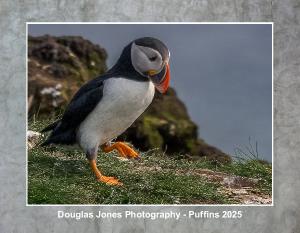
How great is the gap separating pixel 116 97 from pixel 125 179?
0.79 meters

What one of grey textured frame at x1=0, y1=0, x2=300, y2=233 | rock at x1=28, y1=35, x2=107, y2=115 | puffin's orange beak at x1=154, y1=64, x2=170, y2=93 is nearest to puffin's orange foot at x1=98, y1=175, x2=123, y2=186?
grey textured frame at x1=0, y1=0, x2=300, y2=233

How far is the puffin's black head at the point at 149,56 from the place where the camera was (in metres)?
8.20

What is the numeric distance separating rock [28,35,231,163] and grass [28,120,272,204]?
0.21 m

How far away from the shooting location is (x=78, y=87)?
28.0 ft

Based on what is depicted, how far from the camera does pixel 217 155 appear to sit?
28.9 ft

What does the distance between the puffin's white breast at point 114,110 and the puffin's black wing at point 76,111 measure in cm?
5

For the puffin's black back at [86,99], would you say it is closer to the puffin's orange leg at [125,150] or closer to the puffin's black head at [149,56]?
the puffin's black head at [149,56]

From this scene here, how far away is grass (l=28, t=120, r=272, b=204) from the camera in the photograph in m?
8.24

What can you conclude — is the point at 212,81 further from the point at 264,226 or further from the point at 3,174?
the point at 3,174

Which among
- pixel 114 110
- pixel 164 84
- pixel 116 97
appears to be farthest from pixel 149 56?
pixel 114 110

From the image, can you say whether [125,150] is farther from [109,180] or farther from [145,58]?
[145,58]

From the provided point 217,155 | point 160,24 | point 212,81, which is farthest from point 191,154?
point 160,24

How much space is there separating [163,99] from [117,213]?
3.79 ft

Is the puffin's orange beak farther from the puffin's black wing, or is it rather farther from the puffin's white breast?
the puffin's black wing
